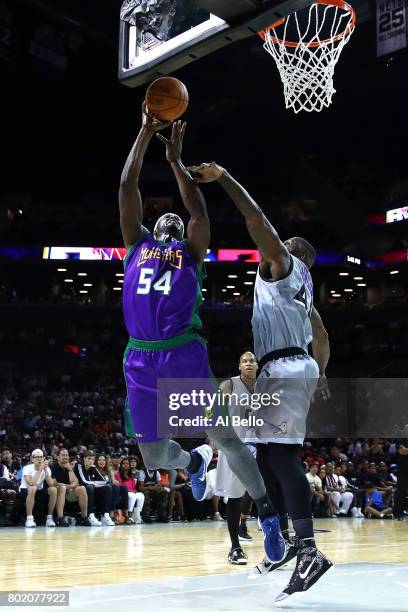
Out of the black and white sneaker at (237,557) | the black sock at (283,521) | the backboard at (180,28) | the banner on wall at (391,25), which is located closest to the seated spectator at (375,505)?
the banner on wall at (391,25)

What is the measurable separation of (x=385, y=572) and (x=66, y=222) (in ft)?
90.6

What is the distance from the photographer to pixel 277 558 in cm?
438

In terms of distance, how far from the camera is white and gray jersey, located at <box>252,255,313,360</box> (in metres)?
4.45

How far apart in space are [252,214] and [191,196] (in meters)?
0.45

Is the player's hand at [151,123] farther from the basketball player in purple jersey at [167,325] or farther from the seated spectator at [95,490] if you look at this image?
the seated spectator at [95,490]

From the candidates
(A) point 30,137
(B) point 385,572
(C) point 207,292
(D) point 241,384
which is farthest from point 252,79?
(B) point 385,572

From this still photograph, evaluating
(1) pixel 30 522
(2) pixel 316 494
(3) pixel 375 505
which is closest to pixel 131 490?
(1) pixel 30 522

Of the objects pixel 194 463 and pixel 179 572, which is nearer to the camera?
pixel 194 463

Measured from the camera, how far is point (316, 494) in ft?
48.9

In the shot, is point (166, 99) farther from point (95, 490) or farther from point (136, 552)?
point (95, 490)

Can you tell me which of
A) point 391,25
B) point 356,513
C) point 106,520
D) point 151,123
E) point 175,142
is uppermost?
point 391,25

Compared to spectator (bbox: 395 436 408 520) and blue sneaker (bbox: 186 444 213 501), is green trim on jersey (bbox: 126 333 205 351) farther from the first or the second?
spectator (bbox: 395 436 408 520)

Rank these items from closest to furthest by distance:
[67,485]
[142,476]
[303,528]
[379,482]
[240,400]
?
[303,528], [240,400], [67,485], [142,476], [379,482]

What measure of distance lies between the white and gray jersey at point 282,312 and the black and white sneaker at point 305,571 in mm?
1197
